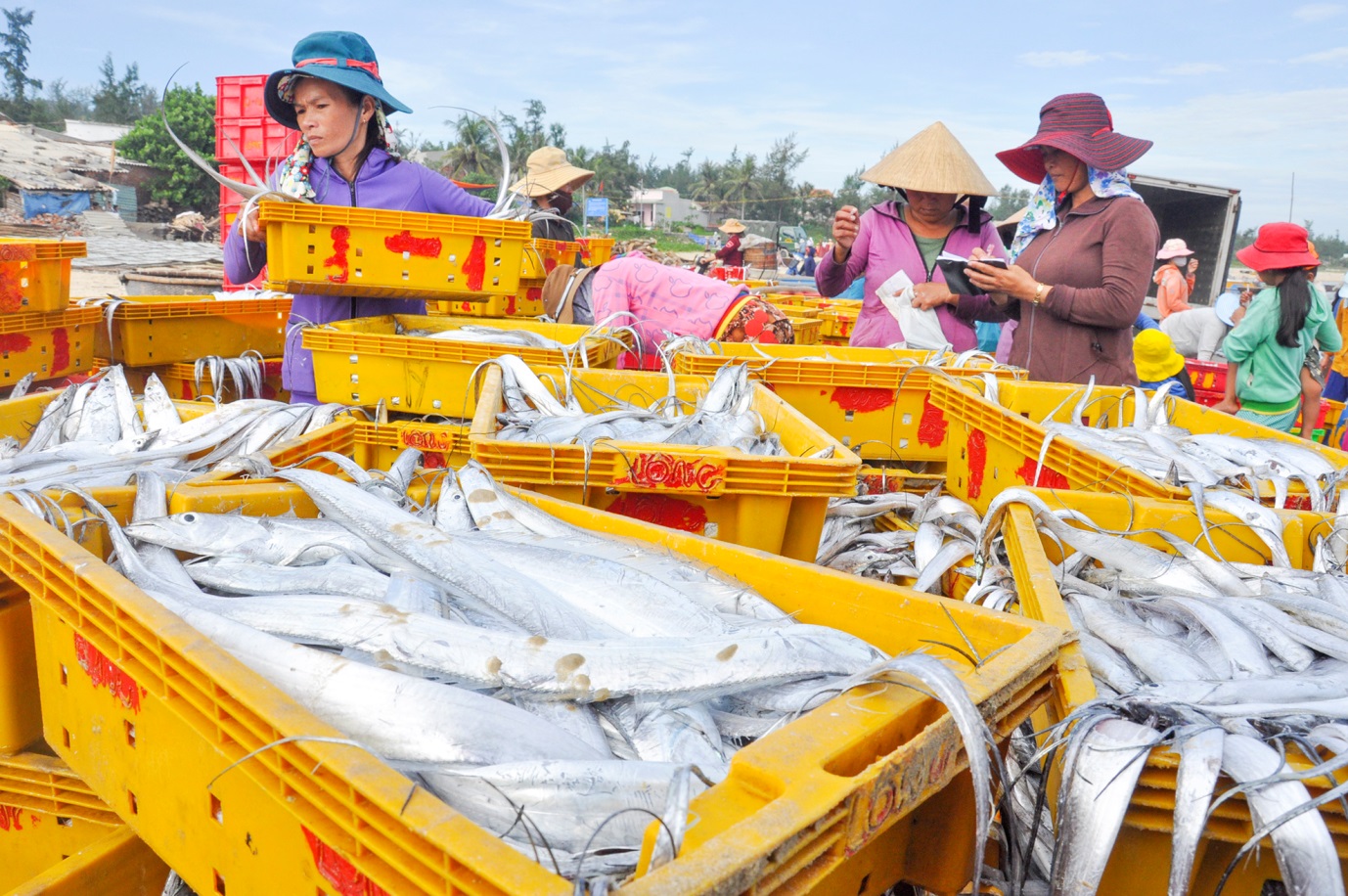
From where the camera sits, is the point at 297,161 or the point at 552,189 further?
the point at 552,189

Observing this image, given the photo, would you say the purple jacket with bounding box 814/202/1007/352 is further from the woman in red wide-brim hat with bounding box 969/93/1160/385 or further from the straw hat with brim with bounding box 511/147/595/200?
the straw hat with brim with bounding box 511/147/595/200

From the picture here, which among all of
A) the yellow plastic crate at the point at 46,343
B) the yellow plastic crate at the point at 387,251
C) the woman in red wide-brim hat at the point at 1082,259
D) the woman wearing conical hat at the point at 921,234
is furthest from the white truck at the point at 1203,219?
the yellow plastic crate at the point at 46,343

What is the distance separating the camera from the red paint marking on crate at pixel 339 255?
12.5ft

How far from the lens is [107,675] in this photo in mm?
1506

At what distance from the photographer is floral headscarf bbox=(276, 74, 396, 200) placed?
3.82 meters

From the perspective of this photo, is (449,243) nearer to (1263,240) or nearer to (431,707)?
(431,707)

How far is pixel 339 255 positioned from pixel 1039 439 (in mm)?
2887

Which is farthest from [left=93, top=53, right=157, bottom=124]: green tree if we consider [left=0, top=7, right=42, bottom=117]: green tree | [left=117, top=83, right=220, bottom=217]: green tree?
[left=117, top=83, right=220, bottom=217]: green tree

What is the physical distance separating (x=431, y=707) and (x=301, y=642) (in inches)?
16.4

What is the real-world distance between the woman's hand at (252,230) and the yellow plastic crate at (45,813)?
249 cm

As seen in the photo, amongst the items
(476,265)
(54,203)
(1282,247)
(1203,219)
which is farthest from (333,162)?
(54,203)

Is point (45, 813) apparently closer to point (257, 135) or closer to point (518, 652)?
point (518, 652)

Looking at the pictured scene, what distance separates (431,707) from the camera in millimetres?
1231

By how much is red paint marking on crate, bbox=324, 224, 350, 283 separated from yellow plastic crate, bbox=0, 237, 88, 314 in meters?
1.28
